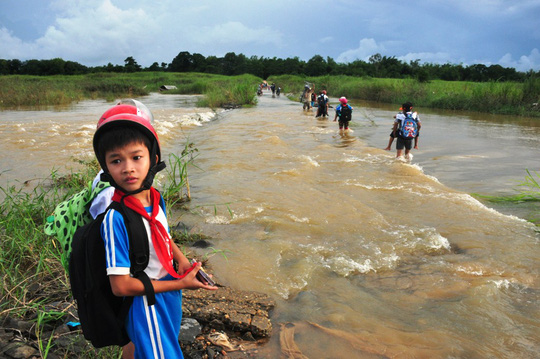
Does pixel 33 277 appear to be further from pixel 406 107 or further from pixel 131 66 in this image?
pixel 131 66

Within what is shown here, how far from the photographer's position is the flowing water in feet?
9.19

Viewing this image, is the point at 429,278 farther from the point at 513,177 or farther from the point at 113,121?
the point at 513,177

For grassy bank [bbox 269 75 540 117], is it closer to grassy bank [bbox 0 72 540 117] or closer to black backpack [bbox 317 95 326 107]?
grassy bank [bbox 0 72 540 117]

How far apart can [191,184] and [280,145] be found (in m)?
4.31

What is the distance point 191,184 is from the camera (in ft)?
22.5

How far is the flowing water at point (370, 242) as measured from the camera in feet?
9.19

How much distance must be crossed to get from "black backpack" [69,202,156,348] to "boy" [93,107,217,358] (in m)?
0.03

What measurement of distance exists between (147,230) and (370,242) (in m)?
3.32

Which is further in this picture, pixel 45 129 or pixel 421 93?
pixel 421 93

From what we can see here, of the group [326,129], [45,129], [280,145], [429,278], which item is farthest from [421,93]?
[429,278]

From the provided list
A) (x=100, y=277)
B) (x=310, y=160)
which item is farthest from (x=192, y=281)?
(x=310, y=160)

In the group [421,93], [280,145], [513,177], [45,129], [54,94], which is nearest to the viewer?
[513,177]

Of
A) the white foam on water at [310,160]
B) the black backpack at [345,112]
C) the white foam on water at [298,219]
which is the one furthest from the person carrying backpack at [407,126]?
the white foam on water at [298,219]

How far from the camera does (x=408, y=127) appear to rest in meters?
8.59
